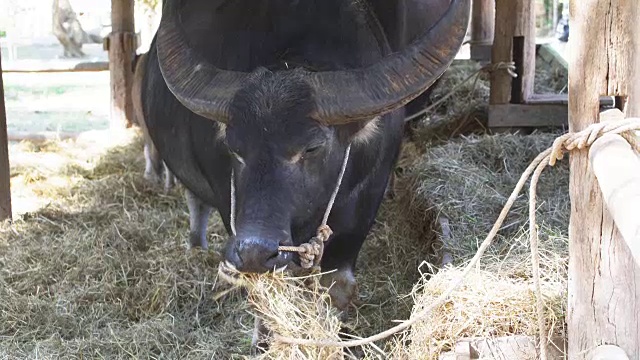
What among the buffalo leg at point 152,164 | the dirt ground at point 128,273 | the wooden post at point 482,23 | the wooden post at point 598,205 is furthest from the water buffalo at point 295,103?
the wooden post at point 482,23

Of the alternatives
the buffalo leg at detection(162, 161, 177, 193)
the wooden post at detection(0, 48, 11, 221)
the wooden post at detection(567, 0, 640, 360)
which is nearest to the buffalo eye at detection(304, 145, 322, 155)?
the wooden post at detection(567, 0, 640, 360)

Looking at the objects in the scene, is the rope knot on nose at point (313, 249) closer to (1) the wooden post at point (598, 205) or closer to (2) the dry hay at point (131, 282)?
(2) the dry hay at point (131, 282)

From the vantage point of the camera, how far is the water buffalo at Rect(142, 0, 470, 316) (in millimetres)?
3418

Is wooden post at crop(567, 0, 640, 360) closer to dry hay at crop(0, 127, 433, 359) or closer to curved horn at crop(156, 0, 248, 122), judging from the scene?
dry hay at crop(0, 127, 433, 359)

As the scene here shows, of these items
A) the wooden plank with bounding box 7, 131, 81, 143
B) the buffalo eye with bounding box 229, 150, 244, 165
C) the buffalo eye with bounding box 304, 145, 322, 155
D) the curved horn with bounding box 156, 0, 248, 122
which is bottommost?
the wooden plank with bounding box 7, 131, 81, 143

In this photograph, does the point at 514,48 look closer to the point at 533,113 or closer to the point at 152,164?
the point at 533,113

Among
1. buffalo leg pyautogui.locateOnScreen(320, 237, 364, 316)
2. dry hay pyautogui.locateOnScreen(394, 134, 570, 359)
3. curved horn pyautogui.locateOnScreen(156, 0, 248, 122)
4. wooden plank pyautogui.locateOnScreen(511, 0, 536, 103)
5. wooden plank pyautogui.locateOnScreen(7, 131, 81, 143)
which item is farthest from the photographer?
wooden plank pyautogui.locateOnScreen(7, 131, 81, 143)

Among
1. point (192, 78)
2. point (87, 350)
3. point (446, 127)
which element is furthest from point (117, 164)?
point (192, 78)

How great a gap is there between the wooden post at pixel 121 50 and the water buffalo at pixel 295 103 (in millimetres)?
4735

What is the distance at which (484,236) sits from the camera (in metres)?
4.98

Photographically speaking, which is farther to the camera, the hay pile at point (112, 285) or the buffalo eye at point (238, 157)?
the hay pile at point (112, 285)

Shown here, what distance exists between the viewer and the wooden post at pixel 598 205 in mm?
2529

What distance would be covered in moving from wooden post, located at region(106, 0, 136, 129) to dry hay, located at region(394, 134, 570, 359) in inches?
166

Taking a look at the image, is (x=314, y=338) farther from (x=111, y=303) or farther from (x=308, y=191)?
(x=111, y=303)
